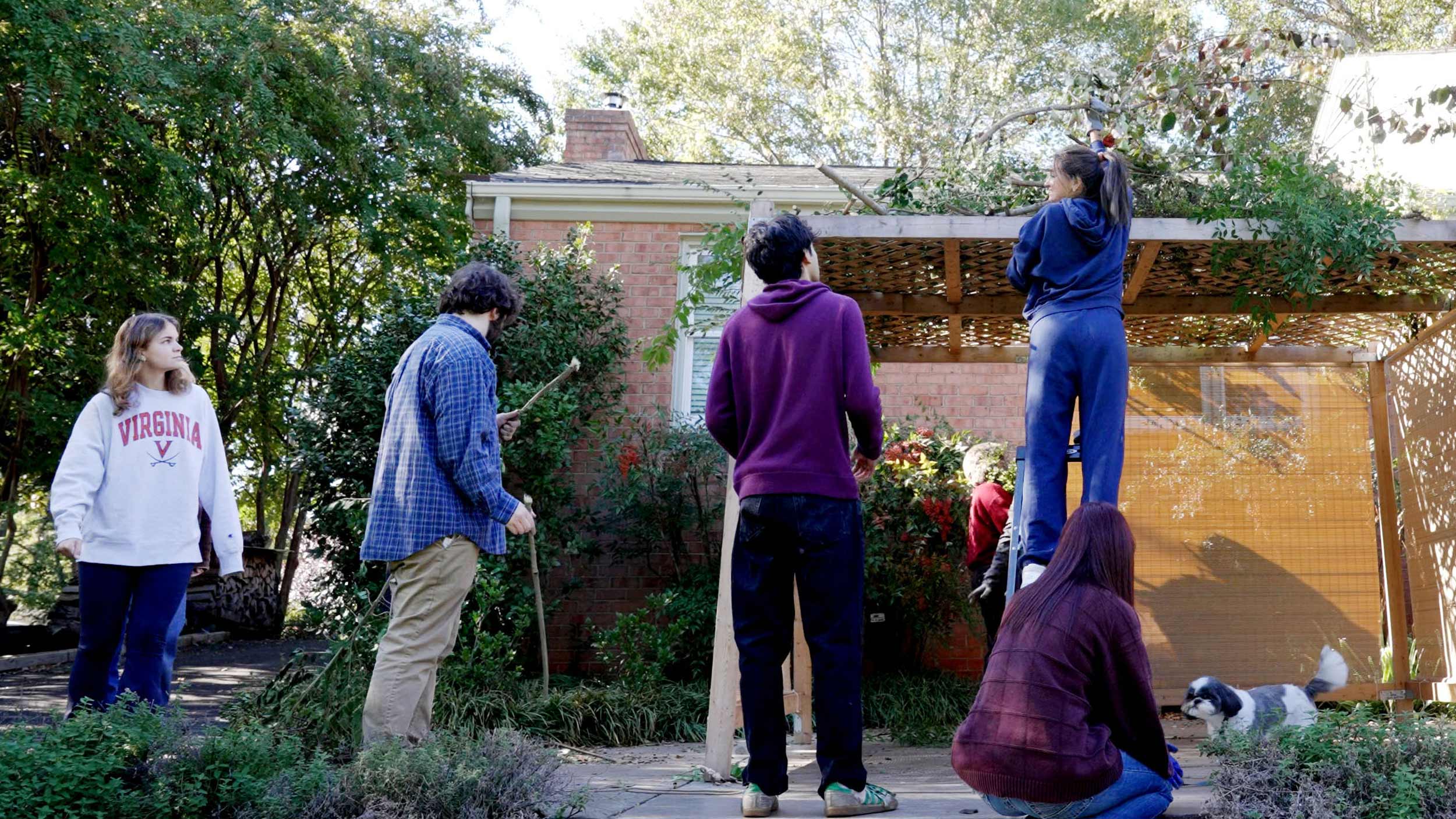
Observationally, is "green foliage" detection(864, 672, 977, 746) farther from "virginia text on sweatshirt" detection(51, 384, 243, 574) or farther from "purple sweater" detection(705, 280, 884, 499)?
"virginia text on sweatshirt" detection(51, 384, 243, 574)

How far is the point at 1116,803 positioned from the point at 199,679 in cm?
843

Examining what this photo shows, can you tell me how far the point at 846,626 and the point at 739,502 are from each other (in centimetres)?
51

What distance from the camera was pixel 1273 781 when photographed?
334cm

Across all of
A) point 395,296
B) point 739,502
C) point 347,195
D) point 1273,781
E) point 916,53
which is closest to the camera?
point 1273,781

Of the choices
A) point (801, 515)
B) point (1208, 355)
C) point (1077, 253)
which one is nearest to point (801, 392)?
point (801, 515)

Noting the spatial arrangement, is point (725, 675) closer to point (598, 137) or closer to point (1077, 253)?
point (1077, 253)

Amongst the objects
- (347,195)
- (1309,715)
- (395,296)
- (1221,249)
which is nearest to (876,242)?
(1221,249)

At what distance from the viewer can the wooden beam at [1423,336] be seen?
5422 millimetres

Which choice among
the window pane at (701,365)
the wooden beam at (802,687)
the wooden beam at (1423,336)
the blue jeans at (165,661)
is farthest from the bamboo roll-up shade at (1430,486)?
the blue jeans at (165,661)

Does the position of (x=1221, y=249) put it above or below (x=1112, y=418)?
above

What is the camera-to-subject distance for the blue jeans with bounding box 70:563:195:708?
4055 mm

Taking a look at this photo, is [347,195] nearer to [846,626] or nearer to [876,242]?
[876,242]

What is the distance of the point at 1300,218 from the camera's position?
4.63 m

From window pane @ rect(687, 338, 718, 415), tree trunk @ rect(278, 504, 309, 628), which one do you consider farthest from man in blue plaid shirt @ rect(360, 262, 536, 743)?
tree trunk @ rect(278, 504, 309, 628)
